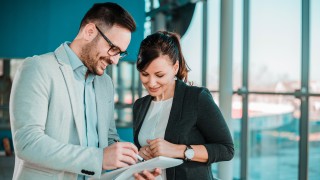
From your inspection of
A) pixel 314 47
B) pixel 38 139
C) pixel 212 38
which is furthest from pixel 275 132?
pixel 38 139

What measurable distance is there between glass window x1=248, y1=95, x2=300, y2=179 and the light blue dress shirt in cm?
397

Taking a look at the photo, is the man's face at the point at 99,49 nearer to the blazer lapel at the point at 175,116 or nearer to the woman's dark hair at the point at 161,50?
the woman's dark hair at the point at 161,50

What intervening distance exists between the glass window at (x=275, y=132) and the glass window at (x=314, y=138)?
193mm

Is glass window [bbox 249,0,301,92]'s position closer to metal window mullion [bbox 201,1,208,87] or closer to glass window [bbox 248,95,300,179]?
glass window [bbox 248,95,300,179]

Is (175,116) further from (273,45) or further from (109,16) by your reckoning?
(273,45)

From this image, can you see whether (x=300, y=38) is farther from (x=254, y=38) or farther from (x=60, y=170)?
(x=60, y=170)

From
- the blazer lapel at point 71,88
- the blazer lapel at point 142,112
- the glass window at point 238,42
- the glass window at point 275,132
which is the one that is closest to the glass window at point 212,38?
the glass window at point 238,42

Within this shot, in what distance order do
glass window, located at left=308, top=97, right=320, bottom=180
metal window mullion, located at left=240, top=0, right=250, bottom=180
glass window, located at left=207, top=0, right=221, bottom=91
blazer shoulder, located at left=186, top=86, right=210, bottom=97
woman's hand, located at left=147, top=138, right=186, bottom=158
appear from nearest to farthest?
1. woman's hand, located at left=147, top=138, right=186, bottom=158
2. blazer shoulder, located at left=186, top=86, right=210, bottom=97
3. glass window, located at left=308, top=97, right=320, bottom=180
4. metal window mullion, located at left=240, top=0, right=250, bottom=180
5. glass window, located at left=207, top=0, right=221, bottom=91

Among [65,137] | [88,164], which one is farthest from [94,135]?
[88,164]

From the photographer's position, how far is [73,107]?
165 centimetres

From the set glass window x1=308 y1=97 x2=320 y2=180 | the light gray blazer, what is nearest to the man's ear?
the light gray blazer

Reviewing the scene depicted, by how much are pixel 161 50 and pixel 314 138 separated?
14.5 feet

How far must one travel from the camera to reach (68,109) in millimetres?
1636

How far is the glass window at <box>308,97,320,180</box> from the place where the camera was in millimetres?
5160
